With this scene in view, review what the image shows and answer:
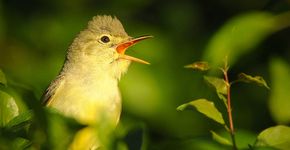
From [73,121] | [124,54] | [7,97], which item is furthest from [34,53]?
[73,121]

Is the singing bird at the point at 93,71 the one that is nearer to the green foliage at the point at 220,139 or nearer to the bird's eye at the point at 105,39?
the bird's eye at the point at 105,39

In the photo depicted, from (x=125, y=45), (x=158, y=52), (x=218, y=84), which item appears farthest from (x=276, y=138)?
(x=125, y=45)

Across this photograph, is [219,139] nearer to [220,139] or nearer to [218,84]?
[220,139]

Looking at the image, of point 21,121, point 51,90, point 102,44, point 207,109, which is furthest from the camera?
point 102,44

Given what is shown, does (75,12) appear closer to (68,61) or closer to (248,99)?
(68,61)

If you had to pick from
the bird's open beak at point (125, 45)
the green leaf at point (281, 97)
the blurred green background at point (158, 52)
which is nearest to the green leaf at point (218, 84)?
the green leaf at point (281, 97)

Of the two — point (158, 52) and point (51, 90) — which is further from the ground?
point (158, 52)
